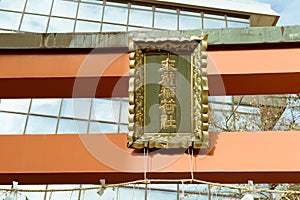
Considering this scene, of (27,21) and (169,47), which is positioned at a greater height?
(27,21)

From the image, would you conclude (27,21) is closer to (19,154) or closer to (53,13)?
(53,13)

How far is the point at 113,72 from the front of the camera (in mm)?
2721

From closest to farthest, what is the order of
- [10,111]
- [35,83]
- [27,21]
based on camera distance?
[35,83]
[10,111]
[27,21]

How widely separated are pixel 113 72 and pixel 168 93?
18.0 inches

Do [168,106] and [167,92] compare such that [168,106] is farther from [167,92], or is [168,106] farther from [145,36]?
[145,36]

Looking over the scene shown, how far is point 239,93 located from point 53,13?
5080mm

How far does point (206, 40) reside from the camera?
2.61 m

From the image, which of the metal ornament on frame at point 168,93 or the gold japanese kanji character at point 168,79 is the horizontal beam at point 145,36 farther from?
the gold japanese kanji character at point 168,79

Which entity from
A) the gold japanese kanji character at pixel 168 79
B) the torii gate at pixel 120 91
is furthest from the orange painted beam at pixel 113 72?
the gold japanese kanji character at pixel 168 79

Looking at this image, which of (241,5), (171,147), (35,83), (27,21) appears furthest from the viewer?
(241,5)

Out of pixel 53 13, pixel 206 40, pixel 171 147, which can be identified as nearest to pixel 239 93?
pixel 206 40

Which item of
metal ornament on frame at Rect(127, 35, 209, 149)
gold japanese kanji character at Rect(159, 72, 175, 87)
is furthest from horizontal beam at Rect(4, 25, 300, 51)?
gold japanese kanji character at Rect(159, 72, 175, 87)

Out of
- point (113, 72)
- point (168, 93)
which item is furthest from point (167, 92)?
point (113, 72)

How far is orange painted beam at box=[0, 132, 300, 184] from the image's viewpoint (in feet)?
8.23
